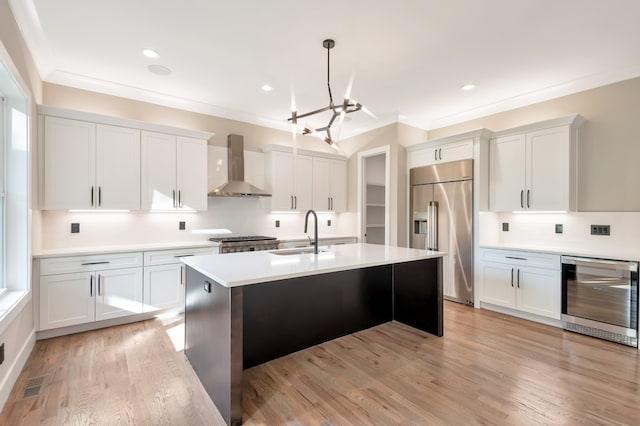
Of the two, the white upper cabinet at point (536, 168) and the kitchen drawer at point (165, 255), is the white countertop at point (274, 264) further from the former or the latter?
the white upper cabinet at point (536, 168)

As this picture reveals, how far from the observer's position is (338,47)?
2920 millimetres

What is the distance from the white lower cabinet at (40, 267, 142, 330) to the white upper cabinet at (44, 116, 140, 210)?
0.78 meters

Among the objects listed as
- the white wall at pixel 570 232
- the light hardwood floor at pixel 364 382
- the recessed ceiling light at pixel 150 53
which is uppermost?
the recessed ceiling light at pixel 150 53

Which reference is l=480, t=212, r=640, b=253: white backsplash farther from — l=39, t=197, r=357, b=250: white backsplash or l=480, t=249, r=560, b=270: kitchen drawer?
l=39, t=197, r=357, b=250: white backsplash

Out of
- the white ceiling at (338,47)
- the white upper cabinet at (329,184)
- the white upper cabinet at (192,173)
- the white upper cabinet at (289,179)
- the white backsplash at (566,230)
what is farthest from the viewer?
the white upper cabinet at (329,184)

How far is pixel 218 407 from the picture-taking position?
1.98 metres

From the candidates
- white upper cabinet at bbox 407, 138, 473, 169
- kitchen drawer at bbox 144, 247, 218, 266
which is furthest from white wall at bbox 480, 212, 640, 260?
kitchen drawer at bbox 144, 247, 218, 266

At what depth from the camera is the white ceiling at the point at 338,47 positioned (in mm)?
2383

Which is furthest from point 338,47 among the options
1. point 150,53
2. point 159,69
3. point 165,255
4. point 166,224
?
point 166,224

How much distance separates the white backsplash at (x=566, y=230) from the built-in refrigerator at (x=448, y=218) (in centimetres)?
28

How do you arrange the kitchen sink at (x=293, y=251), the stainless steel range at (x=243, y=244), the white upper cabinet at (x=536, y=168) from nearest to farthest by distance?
1. the kitchen sink at (x=293, y=251)
2. the white upper cabinet at (x=536, y=168)
3. the stainless steel range at (x=243, y=244)

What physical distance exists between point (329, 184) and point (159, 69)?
3.17 metres

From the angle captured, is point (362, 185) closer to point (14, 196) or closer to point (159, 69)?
point (159, 69)

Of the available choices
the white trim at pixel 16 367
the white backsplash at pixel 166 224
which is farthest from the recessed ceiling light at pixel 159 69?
A: the white trim at pixel 16 367
